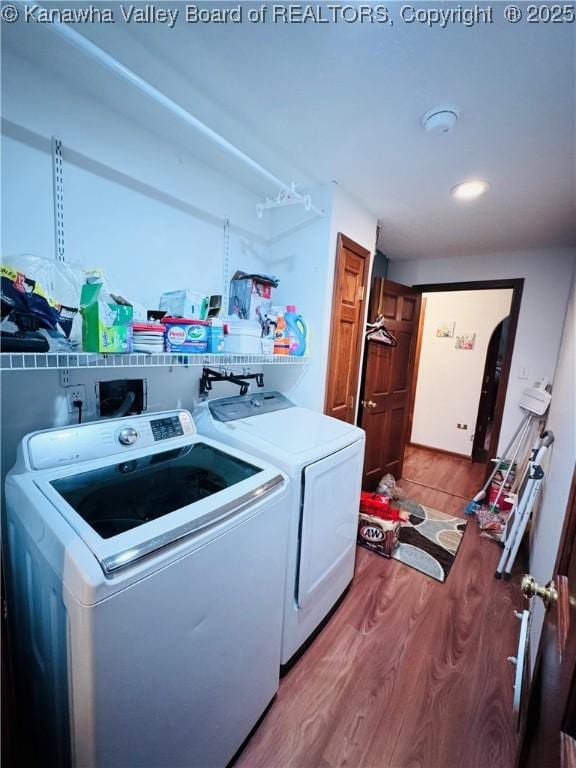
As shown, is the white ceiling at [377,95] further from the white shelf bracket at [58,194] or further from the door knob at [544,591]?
the door knob at [544,591]

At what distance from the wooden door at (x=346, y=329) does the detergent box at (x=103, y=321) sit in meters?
1.27

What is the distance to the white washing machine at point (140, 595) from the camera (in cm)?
69

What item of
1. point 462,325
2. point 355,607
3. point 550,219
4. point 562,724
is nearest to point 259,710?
point 355,607

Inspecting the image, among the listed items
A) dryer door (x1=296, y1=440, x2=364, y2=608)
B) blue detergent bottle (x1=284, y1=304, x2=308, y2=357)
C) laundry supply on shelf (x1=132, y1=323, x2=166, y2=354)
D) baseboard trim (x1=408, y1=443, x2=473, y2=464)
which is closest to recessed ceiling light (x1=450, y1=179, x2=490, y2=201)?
blue detergent bottle (x1=284, y1=304, x2=308, y2=357)

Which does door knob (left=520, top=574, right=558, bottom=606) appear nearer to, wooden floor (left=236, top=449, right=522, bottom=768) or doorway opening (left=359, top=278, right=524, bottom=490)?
wooden floor (left=236, top=449, right=522, bottom=768)

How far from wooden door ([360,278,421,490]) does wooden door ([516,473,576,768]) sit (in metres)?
1.99

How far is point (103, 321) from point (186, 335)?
0.33m

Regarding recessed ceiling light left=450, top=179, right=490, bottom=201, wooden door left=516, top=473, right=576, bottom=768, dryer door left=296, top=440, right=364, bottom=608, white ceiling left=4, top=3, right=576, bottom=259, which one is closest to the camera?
wooden door left=516, top=473, right=576, bottom=768

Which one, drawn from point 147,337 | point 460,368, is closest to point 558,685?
point 147,337

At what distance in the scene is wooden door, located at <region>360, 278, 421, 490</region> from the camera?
108 inches

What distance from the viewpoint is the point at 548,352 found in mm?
2791

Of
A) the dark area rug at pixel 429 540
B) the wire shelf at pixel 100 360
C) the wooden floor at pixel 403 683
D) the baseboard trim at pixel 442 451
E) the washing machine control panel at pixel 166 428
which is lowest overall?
the wooden floor at pixel 403 683

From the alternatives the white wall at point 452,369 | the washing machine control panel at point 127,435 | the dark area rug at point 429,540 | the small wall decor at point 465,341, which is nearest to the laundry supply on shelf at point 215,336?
the washing machine control panel at point 127,435

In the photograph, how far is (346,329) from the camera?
2199 mm
